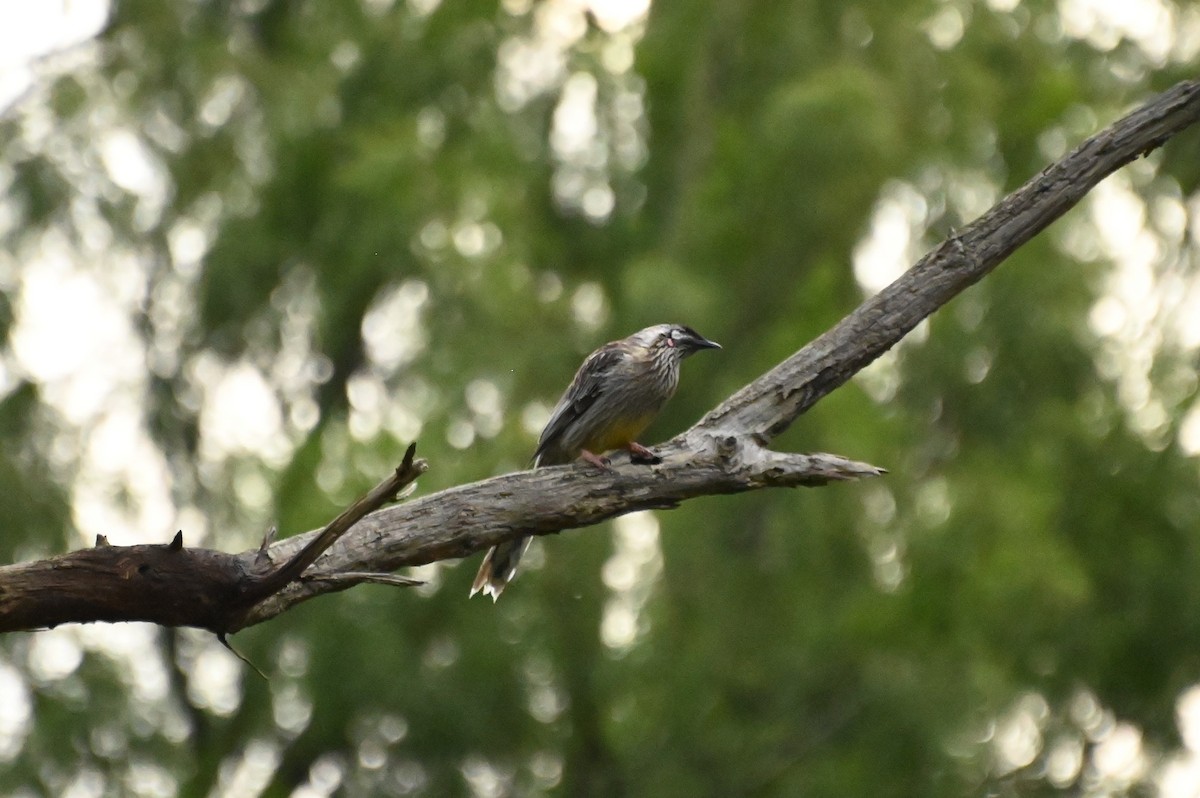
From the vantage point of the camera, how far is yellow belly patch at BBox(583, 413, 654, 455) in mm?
6434

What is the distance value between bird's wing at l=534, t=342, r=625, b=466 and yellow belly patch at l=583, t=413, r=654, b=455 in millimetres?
145

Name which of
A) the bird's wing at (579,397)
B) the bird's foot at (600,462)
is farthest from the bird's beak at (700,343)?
the bird's foot at (600,462)

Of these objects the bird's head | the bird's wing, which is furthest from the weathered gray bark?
the bird's head

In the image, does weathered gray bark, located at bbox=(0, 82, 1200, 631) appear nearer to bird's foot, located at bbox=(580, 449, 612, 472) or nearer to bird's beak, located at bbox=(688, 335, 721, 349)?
bird's foot, located at bbox=(580, 449, 612, 472)

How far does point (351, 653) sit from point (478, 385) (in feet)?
4.79

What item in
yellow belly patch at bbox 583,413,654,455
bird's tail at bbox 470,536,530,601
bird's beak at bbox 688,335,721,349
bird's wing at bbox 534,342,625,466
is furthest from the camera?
bird's beak at bbox 688,335,721,349

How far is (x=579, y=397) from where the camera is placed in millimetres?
6648

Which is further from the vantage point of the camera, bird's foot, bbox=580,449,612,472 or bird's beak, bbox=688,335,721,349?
bird's beak, bbox=688,335,721,349

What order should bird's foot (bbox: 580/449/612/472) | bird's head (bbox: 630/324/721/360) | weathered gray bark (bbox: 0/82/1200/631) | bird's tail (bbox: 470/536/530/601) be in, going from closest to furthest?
1. weathered gray bark (bbox: 0/82/1200/631)
2. bird's foot (bbox: 580/449/612/472)
3. bird's tail (bbox: 470/536/530/601)
4. bird's head (bbox: 630/324/721/360)

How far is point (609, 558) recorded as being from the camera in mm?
7879

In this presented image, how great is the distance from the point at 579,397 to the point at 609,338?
1.47m

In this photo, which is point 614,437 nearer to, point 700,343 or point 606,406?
point 606,406

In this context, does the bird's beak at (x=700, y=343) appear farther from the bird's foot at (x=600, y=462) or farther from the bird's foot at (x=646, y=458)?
the bird's foot at (x=646, y=458)

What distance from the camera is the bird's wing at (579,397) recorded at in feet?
21.7
